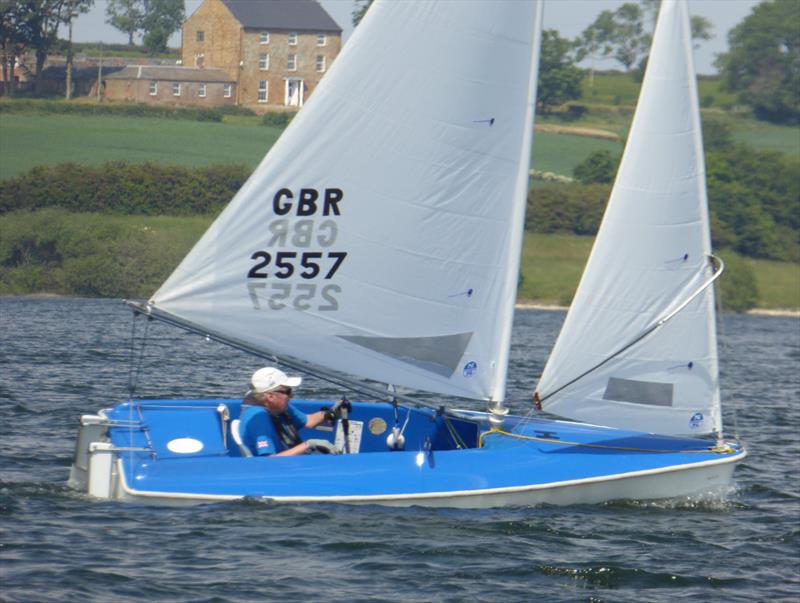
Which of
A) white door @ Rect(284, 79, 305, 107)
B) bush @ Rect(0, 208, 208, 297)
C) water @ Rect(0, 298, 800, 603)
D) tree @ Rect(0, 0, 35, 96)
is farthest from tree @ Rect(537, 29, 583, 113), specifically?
water @ Rect(0, 298, 800, 603)

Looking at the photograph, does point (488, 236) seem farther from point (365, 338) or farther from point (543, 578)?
point (543, 578)

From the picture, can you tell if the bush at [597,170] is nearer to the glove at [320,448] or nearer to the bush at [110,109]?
the bush at [110,109]

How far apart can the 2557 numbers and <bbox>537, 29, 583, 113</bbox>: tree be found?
8412cm

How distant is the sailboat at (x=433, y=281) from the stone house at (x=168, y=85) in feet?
239

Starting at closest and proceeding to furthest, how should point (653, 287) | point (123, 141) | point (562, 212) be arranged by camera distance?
point (653, 287) → point (562, 212) → point (123, 141)

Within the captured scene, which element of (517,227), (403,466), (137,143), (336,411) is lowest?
(403,466)

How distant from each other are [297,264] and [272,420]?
1.48 m

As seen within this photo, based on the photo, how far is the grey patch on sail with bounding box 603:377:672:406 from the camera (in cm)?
1402

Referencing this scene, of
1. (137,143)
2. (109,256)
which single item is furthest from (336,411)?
(137,143)

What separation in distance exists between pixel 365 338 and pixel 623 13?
126854 millimetres

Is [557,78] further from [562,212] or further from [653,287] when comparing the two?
[653,287]

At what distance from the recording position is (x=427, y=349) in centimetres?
1335

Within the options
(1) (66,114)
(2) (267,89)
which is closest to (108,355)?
(1) (66,114)

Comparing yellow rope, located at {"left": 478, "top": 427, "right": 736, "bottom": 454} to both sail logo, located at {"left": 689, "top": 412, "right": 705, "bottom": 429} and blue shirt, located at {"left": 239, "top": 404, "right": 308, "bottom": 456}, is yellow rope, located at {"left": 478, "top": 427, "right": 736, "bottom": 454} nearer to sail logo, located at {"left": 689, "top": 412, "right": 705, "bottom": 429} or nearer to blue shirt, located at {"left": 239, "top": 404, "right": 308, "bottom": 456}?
sail logo, located at {"left": 689, "top": 412, "right": 705, "bottom": 429}
